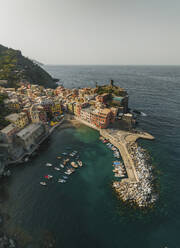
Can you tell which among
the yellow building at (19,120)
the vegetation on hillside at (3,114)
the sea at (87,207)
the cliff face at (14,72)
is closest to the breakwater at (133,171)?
the sea at (87,207)

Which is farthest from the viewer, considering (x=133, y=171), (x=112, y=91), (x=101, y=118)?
(x=112, y=91)

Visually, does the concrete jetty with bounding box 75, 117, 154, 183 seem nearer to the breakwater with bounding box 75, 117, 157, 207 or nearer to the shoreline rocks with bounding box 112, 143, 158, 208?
the breakwater with bounding box 75, 117, 157, 207

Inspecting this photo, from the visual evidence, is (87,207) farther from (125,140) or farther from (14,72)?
(14,72)

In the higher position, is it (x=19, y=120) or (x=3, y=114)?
(x=3, y=114)

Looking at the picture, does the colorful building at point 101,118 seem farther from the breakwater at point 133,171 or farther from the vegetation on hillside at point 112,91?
the vegetation on hillside at point 112,91

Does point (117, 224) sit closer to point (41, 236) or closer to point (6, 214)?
point (41, 236)

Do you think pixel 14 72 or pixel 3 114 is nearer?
pixel 3 114

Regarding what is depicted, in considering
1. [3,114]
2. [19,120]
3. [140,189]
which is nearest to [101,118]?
[140,189]

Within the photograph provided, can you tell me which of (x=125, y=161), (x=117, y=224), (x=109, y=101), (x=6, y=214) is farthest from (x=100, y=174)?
(x=109, y=101)
